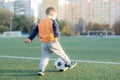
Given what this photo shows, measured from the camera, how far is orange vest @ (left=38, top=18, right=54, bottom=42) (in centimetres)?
610

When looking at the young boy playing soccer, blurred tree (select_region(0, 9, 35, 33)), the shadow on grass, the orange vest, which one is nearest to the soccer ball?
the shadow on grass

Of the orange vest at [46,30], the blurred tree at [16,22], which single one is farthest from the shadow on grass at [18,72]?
the blurred tree at [16,22]

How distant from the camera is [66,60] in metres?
6.45

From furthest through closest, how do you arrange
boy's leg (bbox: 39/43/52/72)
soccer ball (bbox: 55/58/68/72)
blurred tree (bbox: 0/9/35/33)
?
blurred tree (bbox: 0/9/35/33) < soccer ball (bbox: 55/58/68/72) < boy's leg (bbox: 39/43/52/72)

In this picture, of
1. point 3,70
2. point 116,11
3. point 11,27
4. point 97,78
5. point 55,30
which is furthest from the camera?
point 116,11

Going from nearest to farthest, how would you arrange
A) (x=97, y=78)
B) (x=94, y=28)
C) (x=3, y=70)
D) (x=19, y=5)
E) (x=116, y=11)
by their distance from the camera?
(x=97, y=78) → (x=3, y=70) → (x=94, y=28) → (x=116, y=11) → (x=19, y=5)

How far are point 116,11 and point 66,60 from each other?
114976 mm

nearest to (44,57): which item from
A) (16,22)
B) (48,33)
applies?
(48,33)

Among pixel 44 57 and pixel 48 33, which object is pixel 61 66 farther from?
pixel 48 33

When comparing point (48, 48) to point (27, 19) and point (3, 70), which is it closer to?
point (3, 70)

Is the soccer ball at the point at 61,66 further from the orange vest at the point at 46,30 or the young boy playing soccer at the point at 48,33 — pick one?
the orange vest at the point at 46,30

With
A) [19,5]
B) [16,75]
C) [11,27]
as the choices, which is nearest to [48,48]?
[16,75]

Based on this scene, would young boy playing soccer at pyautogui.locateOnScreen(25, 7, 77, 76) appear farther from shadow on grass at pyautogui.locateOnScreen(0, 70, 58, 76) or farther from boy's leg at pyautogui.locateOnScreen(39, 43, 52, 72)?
shadow on grass at pyautogui.locateOnScreen(0, 70, 58, 76)

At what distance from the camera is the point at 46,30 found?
6.13 meters
